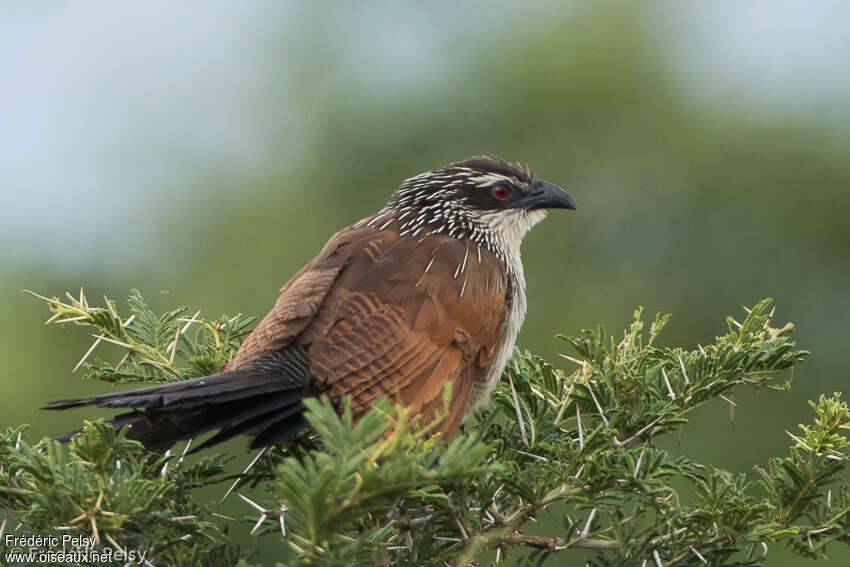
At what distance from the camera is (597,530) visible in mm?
2344

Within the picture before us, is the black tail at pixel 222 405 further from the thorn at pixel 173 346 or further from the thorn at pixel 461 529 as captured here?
the thorn at pixel 461 529

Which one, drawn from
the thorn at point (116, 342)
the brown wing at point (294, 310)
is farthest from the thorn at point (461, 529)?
the thorn at point (116, 342)

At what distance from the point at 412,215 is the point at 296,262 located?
594 cm

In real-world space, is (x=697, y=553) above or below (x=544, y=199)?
below

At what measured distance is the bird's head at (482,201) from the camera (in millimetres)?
3963

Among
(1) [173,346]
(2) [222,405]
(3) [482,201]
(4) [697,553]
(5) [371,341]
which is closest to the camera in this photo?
(4) [697,553]

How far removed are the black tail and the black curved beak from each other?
1.59 meters

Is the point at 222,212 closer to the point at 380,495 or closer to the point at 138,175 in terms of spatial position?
the point at 138,175

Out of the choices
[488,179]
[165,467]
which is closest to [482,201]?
[488,179]

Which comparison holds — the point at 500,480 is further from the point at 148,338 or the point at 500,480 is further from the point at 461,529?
the point at 148,338

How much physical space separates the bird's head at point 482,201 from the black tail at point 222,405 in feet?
4.29

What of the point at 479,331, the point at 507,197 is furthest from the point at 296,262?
the point at 479,331

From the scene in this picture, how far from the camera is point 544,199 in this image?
161 inches

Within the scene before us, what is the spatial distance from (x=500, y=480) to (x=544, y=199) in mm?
2071
